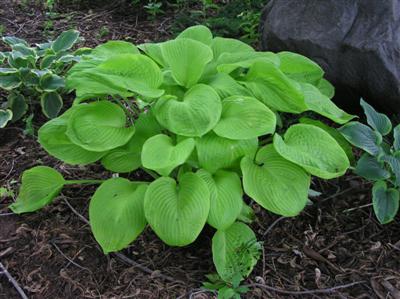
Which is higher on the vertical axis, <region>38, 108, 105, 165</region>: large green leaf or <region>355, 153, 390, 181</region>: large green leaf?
<region>355, 153, 390, 181</region>: large green leaf

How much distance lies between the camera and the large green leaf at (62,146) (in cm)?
214

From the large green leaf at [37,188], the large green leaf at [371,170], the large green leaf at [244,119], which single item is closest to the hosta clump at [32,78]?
the large green leaf at [37,188]

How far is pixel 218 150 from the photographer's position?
1956mm

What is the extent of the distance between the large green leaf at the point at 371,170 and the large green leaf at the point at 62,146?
44.0 inches

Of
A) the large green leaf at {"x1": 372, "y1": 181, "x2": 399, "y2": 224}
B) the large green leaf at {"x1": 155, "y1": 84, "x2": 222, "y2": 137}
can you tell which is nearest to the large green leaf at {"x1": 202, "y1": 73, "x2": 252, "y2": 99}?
the large green leaf at {"x1": 155, "y1": 84, "x2": 222, "y2": 137}

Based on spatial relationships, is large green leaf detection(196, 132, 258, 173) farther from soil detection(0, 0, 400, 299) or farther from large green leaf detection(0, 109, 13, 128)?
large green leaf detection(0, 109, 13, 128)

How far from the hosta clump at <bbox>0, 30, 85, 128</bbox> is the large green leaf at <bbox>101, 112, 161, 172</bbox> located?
86 cm

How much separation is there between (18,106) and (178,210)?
5.19ft

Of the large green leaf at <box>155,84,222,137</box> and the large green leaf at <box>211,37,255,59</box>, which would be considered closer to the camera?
the large green leaf at <box>155,84,222,137</box>

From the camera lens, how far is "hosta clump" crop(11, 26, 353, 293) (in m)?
1.88

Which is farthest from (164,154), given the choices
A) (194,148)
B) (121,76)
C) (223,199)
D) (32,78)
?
(32,78)

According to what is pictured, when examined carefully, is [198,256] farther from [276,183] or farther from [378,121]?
[378,121]

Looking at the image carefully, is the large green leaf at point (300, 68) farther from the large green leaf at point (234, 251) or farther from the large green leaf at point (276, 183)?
the large green leaf at point (234, 251)

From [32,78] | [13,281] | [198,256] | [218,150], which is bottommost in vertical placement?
[13,281]
